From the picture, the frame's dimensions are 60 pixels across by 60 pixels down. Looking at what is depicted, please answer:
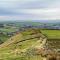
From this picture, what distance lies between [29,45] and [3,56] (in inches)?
102

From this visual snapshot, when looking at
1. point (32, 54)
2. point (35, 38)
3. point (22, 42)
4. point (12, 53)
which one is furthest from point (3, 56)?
point (35, 38)

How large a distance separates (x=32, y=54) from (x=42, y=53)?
0.67 meters

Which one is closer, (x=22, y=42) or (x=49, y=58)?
(x=49, y=58)

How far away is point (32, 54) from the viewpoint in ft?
50.9

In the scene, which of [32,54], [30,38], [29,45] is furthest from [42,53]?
[30,38]

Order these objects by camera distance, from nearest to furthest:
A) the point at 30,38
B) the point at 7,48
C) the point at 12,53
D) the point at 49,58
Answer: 1. the point at 49,58
2. the point at 12,53
3. the point at 7,48
4. the point at 30,38

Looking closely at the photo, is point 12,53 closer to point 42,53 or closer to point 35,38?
point 42,53

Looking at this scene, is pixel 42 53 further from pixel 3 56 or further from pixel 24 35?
pixel 24 35

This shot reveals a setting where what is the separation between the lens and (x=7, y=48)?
Result: 677 inches

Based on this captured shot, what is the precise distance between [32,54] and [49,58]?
4.37 feet

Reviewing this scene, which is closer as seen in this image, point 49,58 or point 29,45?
point 49,58

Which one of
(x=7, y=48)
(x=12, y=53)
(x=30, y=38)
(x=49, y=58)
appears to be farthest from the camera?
(x=30, y=38)

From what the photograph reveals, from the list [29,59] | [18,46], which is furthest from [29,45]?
[29,59]

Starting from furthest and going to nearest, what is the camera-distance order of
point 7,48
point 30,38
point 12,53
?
point 30,38
point 7,48
point 12,53
